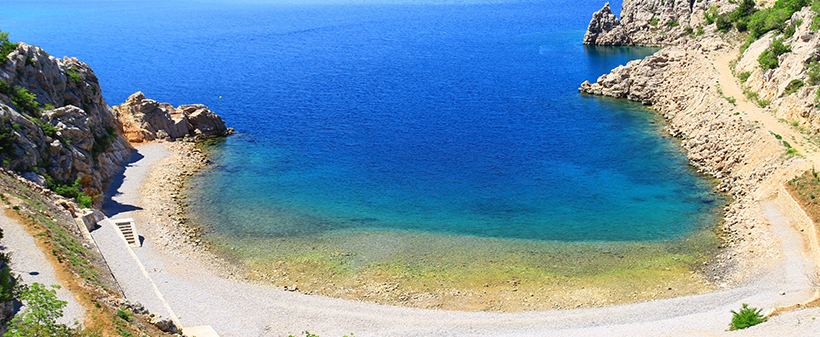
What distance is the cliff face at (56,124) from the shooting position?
52750mm

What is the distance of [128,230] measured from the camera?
52.2 m

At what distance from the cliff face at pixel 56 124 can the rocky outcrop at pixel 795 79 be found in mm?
71878

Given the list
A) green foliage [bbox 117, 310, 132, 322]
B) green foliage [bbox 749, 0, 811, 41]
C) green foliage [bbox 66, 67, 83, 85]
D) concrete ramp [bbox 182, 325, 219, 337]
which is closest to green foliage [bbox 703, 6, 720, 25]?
green foliage [bbox 749, 0, 811, 41]

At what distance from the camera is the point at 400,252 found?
170 ft

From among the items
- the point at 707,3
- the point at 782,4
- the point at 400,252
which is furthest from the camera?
the point at 707,3

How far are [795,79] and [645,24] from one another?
A: 275 feet

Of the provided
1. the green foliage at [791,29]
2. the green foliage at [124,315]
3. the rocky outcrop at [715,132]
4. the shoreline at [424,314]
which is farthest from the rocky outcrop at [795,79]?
the green foliage at [124,315]

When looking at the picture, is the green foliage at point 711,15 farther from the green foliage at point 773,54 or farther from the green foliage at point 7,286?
the green foliage at point 7,286

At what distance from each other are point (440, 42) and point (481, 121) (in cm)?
7229

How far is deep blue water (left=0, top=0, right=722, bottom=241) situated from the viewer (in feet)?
196

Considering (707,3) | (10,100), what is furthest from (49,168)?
(707,3)

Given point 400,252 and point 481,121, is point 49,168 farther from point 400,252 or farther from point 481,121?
point 481,121

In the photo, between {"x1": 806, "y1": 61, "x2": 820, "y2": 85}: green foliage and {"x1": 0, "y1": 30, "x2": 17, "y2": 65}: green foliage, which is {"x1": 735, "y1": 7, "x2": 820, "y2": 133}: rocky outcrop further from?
{"x1": 0, "y1": 30, "x2": 17, "y2": 65}: green foliage

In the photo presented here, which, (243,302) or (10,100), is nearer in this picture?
(243,302)
